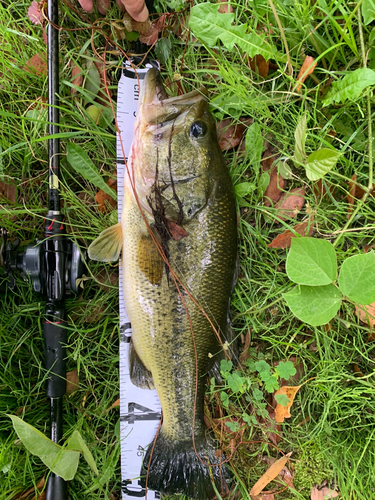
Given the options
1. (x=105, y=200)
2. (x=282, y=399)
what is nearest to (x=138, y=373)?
(x=282, y=399)

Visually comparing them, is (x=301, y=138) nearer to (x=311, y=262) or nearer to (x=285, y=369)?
(x=311, y=262)

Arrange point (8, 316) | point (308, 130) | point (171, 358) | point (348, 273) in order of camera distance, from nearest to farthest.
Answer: point (348, 273), point (171, 358), point (308, 130), point (8, 316)

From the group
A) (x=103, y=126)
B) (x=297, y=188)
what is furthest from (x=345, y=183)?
(x=103, y=126)

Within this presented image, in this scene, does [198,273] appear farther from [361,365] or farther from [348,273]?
[361,365]

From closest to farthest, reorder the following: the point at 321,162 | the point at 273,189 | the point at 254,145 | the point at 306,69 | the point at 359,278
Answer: the point at 359,278
the point at 321,162
the point at 306,69
the point at 254,145
the point at 273,189

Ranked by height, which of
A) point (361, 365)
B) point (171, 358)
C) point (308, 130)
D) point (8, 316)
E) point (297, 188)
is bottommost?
point (361, 365)

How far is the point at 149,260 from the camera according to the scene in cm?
192

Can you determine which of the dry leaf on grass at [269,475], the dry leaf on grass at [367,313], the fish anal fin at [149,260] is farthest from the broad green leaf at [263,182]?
the dry leaf on grass at [269,475]

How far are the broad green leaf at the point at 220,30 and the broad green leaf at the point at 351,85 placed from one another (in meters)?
0.43

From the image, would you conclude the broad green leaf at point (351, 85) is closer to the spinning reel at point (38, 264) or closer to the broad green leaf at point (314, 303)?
the broad green leaf at point (314, 303)

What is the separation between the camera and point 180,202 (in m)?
1.83

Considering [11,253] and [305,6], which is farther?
[11,253]

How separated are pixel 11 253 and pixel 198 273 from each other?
1187mm

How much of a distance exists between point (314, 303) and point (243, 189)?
2.72ft
